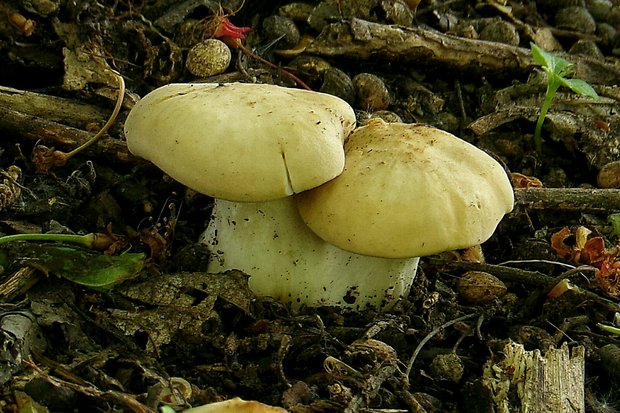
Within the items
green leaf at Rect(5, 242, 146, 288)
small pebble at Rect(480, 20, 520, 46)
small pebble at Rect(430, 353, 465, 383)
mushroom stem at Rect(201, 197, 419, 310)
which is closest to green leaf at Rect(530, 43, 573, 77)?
small pebble at Rect(480, 20, 520, 46)

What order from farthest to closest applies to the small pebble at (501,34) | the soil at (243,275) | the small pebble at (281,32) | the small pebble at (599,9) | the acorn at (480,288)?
the small pebble at (599,9), the small pebble at (501,34), the small pebble at (281,32), the acorn at (480,288), the soil at (243,275)

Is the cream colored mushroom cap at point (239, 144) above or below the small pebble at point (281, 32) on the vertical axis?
above

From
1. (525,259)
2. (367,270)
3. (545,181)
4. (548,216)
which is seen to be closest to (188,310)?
(367,270)

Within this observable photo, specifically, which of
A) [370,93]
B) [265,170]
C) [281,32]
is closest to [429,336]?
[265,170]

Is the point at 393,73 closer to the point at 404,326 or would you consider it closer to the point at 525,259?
the point at 525,259

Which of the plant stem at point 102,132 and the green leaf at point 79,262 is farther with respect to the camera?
the plant stem at point 102,132

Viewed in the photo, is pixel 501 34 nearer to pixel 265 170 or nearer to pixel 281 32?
pixel 281 32

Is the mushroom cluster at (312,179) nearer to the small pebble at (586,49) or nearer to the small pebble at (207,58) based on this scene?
the small pebble at (207,58)

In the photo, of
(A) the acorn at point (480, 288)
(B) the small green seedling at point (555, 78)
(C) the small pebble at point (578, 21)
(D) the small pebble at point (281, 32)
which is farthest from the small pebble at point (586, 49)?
(A) the acorn at point (480, 288)
